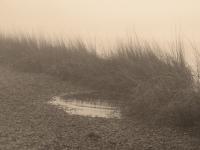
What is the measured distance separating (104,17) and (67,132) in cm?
3110

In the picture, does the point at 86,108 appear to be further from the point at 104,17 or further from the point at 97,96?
the point at 104,17

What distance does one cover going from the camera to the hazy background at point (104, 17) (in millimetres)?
27938

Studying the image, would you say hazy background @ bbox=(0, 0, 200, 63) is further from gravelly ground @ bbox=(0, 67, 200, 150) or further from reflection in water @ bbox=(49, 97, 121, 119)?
gravelly ground @ bbox=(0, 67, 200, 150)

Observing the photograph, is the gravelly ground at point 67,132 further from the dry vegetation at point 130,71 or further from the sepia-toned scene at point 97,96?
the dry vegetation at point 130,71

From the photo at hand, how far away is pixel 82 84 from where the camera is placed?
1320 cm

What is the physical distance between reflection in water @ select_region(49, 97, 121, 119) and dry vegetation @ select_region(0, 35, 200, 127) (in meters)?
0.38

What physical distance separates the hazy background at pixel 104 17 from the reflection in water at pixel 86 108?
12320mm

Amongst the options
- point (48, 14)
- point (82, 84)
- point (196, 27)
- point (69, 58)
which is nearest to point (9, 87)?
point (82, 84)

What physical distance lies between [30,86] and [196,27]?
1753 cm

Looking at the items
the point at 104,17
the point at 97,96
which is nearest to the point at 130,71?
the point at 97,96

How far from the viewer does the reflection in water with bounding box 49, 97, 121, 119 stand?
1038 centimetres

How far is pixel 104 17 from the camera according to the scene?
39.6 metres

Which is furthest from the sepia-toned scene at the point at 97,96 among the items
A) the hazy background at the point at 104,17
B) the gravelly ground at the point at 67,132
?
the hazy background at the point at 104,17

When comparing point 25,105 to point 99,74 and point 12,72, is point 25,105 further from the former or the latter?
point 12,72
